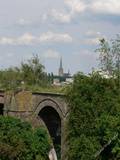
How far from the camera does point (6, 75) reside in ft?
190

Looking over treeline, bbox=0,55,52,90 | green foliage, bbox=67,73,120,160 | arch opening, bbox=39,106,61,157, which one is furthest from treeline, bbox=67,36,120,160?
treeline, bbox=0,55,52,90

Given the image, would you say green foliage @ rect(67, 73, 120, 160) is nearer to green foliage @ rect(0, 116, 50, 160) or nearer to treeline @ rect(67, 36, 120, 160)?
treeline @ rect(67, 36, 120, 160)

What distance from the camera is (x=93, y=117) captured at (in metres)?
28.1

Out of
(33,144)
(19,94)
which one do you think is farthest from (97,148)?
(19,94)

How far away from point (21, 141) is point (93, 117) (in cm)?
626

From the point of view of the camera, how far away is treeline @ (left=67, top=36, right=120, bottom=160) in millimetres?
26578

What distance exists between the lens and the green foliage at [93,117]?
1046 inches

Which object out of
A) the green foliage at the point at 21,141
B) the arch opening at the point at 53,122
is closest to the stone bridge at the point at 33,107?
the arch opening at the point at 53,122

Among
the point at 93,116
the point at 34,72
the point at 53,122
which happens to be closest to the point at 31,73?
the point at 34,72

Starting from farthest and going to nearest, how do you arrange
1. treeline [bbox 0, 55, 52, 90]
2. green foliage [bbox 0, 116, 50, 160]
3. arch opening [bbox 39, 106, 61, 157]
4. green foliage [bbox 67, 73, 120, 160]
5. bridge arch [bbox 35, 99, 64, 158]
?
1. treeline [bbox 0, 55, 52, 90]
2. arch opening [bbox 39, 106, 61, 157]
3. bridge arch [bbox 35, 99, 64, 158]
4. green foliage [bbox 0, 116, 50, 160]
5. green foliage [bbox 67, 73, 120, 160]

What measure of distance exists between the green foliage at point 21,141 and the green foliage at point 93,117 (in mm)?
4347

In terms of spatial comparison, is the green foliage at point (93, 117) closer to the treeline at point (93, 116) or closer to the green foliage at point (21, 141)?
the treeline at point (93, 116)

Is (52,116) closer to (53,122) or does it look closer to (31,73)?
(53,122)

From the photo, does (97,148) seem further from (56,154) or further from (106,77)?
(56,154)
